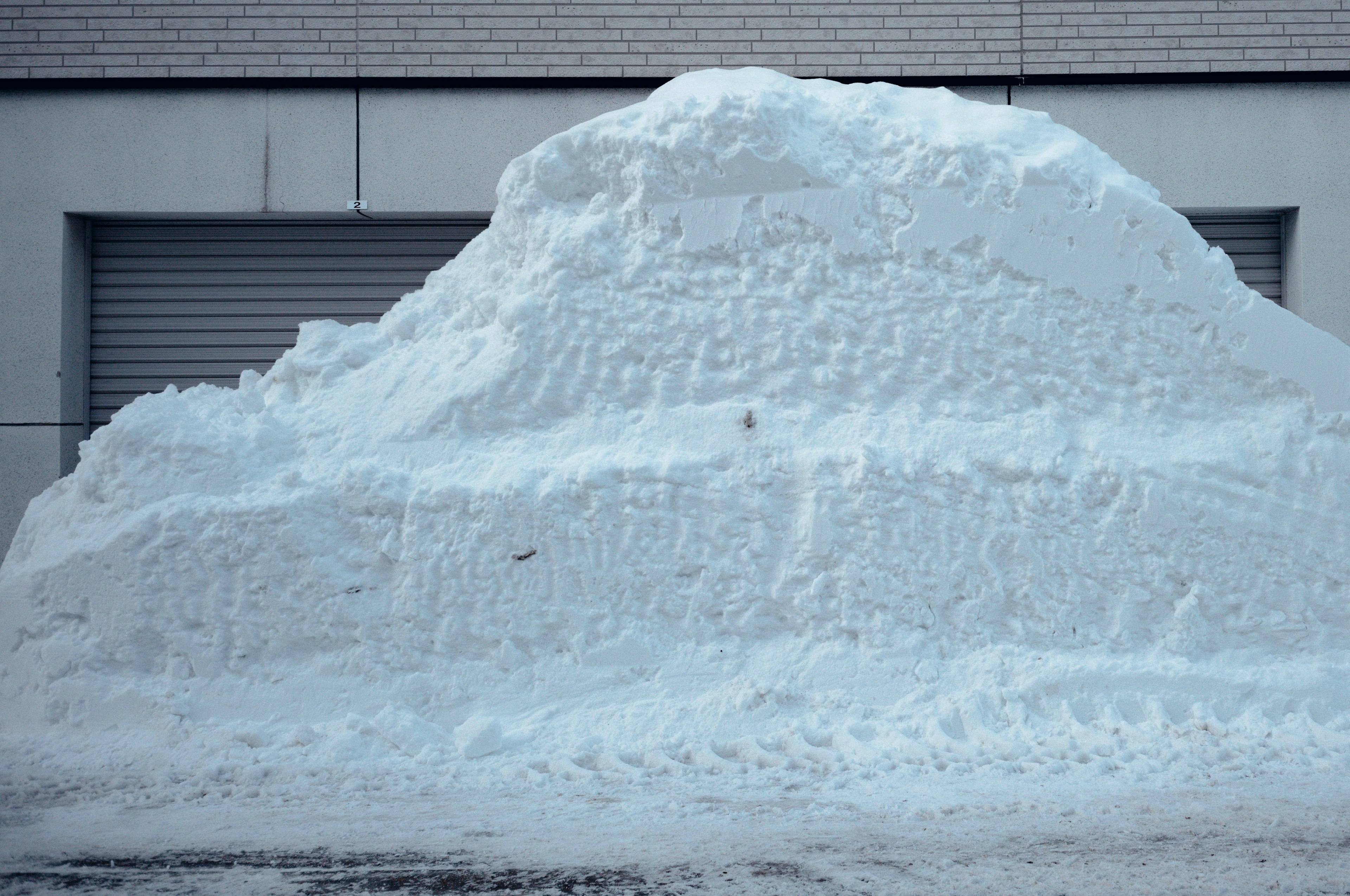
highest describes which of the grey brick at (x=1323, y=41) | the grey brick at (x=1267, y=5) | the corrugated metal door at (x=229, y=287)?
the grey brick at (x=1267, y=5)

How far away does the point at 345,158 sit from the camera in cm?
811

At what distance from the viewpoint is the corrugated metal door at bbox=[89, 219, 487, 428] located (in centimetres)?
838

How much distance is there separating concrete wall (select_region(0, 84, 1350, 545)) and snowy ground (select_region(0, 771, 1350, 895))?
5667mm

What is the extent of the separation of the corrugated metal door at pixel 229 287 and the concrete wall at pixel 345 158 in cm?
25

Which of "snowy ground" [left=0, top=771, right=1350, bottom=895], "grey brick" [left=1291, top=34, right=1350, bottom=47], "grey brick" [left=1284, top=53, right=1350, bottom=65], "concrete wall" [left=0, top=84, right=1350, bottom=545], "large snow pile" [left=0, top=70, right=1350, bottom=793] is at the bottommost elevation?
"snowy ground" [left=0, top=771, right=1350, bottom=895]

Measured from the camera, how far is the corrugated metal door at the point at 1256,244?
8.31 meters

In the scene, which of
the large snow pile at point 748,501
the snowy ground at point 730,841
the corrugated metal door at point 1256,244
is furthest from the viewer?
the corrugated metal door at point 1256,244

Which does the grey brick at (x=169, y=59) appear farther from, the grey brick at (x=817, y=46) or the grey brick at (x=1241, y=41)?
the grey brick at (x=1241, y=41)

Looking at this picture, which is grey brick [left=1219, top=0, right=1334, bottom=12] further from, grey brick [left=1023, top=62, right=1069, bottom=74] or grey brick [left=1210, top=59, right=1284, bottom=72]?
grey brick [left=1023, top=62, right=1069, bottom=74]

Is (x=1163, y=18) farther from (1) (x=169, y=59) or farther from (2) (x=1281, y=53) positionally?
(1) (x=169, y=59)

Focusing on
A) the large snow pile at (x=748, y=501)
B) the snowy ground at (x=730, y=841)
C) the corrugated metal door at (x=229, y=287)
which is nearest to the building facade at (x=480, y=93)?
the corrugated metal door at (x=229, y=287)

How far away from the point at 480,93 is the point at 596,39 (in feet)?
3.43

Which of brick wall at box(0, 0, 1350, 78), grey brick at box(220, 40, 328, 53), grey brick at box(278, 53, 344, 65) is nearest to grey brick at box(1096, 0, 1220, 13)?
brick wall at box(0, 0, 1350, 78)

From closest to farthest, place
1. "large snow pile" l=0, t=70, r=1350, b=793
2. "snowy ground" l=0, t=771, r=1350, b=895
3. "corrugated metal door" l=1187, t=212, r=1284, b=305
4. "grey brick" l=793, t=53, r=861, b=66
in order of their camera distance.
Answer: "snowy ground" l=0, t=771, r=1350, b=895 < "large snow pile" l=0, t=70, r=1350, b=793 < "grey brick" l=793, t=53, r=861, b=66 < "corrugated metal door" l=1187, t=212, r=1284, b=305
